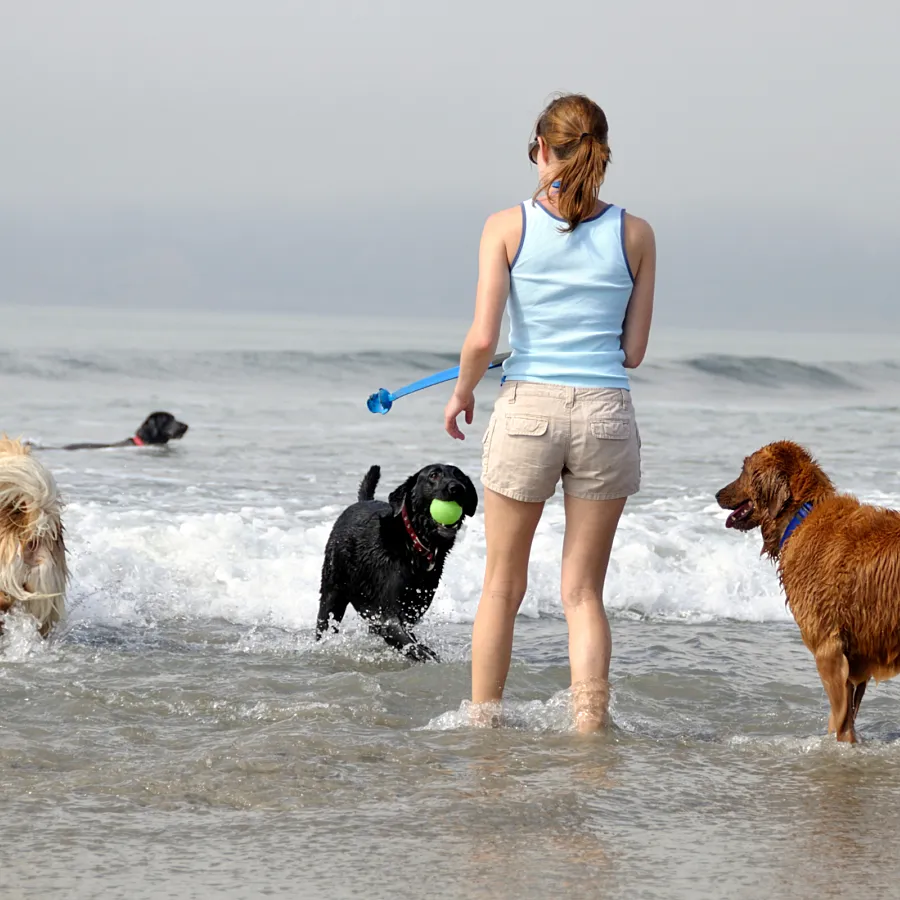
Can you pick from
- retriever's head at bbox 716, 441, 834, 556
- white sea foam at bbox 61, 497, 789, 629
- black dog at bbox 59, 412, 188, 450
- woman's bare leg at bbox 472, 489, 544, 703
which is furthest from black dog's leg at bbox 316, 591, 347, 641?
black dog at bbox 59, 412, 188, 450

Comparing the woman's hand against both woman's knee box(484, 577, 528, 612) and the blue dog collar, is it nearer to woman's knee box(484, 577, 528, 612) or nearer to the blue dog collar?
woman's knee box(484, 577, 528, 612)

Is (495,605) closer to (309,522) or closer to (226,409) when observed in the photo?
(309,522)

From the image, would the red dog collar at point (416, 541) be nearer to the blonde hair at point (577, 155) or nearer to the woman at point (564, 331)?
the woman at point (564, 331)

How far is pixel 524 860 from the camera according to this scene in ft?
9.82

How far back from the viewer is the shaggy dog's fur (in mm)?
5320

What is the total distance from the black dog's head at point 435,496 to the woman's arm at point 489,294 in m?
1.59

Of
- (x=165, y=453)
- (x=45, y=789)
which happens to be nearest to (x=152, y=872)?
(x=45, y=789)

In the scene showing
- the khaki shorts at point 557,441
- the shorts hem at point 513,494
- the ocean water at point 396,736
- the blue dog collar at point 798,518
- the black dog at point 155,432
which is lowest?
the ocean water at point 396,736

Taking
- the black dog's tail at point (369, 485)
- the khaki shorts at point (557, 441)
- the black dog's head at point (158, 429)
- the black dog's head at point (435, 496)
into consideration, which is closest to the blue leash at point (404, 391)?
the khaki shorts at point (557, 441)

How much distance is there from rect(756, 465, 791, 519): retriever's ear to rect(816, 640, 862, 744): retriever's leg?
0.55m

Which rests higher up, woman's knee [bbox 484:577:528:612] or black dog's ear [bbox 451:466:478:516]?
black dog's ear [bbox 451:466:478:516]

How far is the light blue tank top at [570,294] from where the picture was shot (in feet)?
13.1

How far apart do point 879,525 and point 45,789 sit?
286cm

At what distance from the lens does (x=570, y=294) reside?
4.02 metres
